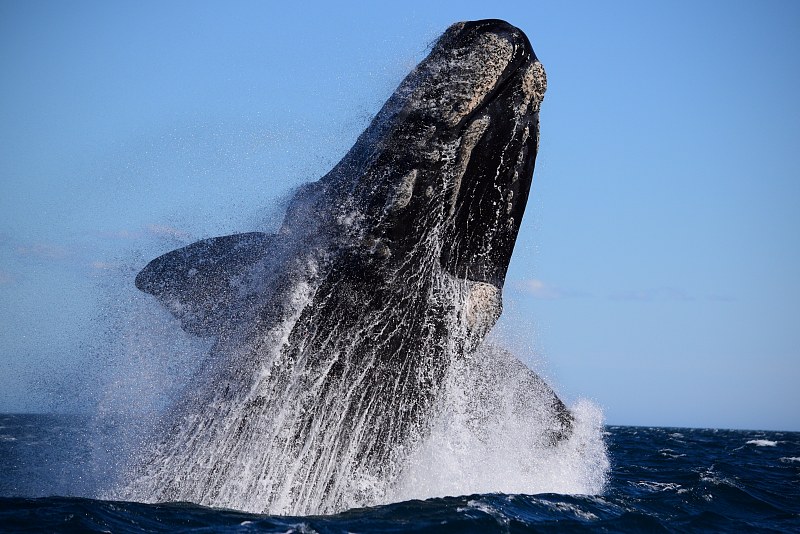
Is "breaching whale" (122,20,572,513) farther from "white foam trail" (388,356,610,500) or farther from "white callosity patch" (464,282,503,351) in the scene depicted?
"white foam trail" (388,356,610,500)

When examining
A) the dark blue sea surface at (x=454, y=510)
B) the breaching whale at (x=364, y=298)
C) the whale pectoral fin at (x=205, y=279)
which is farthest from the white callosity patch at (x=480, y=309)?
the whale pectoral fin at (x=205, y=279)

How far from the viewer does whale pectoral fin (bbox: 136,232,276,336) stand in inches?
262

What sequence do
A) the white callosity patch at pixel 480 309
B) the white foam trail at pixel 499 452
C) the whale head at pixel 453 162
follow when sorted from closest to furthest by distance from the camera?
the whale head at pixel 453 162 → the white callosity patch at pixel 480 309 → the white foam trail at pixel 499 452

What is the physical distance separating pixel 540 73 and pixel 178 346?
406cm

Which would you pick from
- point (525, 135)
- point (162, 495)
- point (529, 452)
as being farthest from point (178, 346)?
point (529, 452)

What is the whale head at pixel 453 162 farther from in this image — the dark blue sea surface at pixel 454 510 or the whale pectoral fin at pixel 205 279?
the dark blue sea surface at pixel 454 510

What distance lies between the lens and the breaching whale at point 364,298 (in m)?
6.26

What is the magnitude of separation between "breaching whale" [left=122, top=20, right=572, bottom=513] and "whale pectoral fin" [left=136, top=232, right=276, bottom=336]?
13 mm

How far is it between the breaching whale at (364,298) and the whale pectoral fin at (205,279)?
0.01 meters

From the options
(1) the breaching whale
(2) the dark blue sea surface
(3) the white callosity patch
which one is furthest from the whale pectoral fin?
(3) the white callosity patch

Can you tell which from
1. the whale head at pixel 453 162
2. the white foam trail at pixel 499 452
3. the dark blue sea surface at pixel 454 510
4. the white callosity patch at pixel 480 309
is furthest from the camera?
the white foam trail at pixel 499 452

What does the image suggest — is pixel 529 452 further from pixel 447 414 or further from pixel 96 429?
pixel 96 429

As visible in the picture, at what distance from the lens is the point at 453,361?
21.8 feet

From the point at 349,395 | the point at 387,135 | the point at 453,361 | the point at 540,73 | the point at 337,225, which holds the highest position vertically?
the point at 540,73
